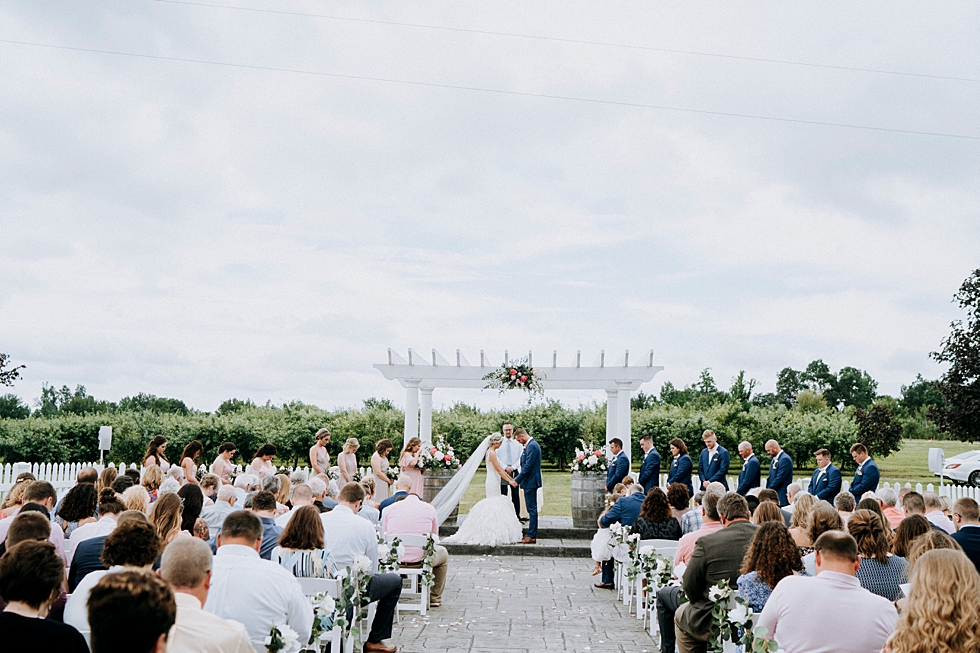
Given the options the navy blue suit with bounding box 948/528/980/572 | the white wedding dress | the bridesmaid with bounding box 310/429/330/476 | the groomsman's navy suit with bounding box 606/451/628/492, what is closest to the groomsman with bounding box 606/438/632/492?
the groomsman's navy suit with bounding box 606/451/628/492

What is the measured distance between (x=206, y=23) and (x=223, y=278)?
965cm

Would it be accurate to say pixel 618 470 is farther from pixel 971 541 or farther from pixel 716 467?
pixel 971 541

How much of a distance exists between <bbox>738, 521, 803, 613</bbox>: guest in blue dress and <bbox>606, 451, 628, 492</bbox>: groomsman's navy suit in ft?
25.1

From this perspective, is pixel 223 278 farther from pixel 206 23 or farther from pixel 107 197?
pixel 206 23

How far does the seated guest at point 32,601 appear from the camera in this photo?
2.44 m

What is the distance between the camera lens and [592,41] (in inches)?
407

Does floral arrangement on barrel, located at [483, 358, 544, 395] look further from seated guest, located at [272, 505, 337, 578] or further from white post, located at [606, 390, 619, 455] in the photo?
seated guest, located at [272, 505, 337, 578]

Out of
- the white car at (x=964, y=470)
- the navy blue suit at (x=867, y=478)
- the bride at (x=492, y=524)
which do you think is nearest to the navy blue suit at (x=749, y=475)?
the navy blue suit at (x=867, y=478)

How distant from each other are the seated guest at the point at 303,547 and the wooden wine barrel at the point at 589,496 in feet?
27.3

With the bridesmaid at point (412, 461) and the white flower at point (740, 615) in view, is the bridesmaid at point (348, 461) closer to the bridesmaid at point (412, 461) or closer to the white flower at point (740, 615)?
the bridesmaid at point (412, 461)

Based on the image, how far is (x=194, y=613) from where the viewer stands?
3.01 metres

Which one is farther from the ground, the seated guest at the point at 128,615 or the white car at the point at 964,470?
the seated guest at the point at 128,615

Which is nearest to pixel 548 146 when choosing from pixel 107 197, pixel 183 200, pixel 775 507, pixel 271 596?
pixel 183 200

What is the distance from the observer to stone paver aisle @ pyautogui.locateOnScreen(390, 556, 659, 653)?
262 inches
